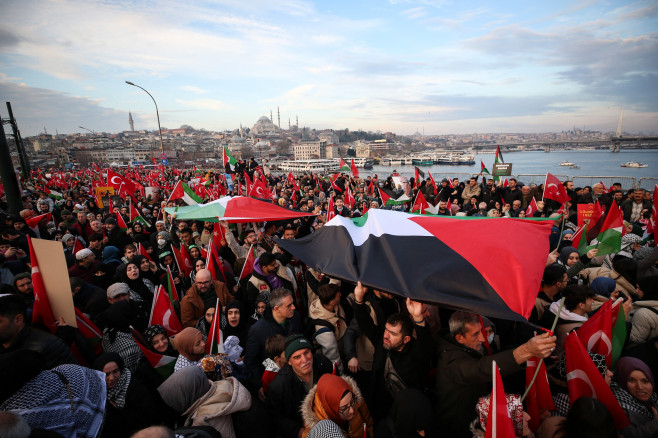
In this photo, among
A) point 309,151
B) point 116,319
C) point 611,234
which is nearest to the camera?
point 116,319

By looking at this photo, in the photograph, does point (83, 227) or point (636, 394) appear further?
point (83, 227)

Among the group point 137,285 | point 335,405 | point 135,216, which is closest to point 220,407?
point 335,405

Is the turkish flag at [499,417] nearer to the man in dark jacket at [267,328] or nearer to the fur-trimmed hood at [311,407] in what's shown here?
the fur-trimmed hood at [311,407]

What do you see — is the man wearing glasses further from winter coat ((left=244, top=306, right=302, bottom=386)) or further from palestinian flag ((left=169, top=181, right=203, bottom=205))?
palestinian flag ((left=169, top=181, right=203, bottom=205))

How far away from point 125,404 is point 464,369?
2.33 metres

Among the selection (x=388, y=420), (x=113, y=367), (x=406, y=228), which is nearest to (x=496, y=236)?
(x=406, y=228)

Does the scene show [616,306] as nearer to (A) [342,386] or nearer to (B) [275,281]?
(A) [342,386]

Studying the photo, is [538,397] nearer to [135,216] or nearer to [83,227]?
[135,216]

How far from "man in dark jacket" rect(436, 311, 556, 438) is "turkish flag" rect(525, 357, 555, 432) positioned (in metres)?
0.21

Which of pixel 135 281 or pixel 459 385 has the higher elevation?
pixel 459 385

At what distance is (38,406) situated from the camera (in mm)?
1604

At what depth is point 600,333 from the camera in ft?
8.12

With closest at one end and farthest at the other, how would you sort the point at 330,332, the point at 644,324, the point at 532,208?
the point at 644,324, the point at 330,332, the point at 532,208

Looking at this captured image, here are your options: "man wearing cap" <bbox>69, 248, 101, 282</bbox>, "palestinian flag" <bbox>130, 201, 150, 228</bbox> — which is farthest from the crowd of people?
"palestinian flag" <bbox>130, 201, 150, 228</bbox>
